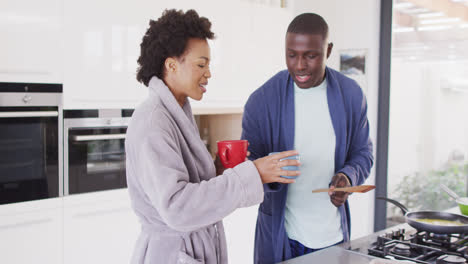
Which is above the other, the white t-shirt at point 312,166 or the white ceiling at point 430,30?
the white ceiling at point 430,30

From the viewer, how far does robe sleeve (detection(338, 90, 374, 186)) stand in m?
1.59

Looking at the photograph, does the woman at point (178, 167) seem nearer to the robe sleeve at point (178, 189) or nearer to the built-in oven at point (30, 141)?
the robe sleeve at point (178, 189)

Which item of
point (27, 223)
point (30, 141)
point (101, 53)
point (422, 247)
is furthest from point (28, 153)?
point (422, 247)

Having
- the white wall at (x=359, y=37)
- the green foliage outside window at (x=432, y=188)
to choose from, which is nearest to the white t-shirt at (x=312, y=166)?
the white wall at (x=359, y=37)

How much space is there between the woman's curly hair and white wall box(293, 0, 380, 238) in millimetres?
2549

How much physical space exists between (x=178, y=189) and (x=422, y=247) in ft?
2.59

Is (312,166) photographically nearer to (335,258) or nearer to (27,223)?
(335,258)

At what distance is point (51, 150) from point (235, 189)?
144 cm

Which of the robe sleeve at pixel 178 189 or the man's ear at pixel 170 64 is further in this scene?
the man's ear at pixel 170 64

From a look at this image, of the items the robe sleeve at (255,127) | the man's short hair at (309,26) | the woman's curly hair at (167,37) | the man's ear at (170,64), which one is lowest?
the robe sleeve at (255,127)

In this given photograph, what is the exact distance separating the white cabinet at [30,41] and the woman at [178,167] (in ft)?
3.64

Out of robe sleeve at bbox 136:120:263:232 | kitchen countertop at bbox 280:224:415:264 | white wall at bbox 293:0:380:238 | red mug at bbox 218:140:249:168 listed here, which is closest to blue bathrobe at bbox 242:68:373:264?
kitchen countertop at bbox 280:224:415:264

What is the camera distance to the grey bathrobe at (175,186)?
103 cm

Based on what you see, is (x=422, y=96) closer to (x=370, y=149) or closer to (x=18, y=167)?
(x=370, y=149)
